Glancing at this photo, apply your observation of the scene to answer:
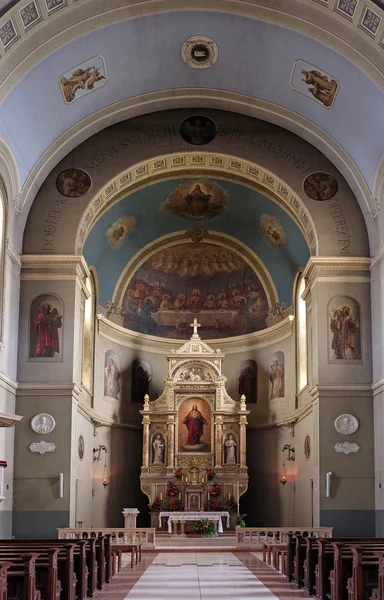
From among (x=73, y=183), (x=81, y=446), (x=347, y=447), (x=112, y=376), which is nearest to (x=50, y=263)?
(x=73, y=183)

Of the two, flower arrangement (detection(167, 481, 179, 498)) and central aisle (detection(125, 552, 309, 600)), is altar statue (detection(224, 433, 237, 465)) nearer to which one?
flower arrangement (detection(167, 481, 179, 498))

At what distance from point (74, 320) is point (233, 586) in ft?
39.9

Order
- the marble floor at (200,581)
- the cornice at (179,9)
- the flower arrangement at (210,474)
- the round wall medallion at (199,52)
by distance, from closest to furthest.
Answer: the marble floor at (200,581), the cornice at (179,9), the round wall medallion at (199,52), the flower arrangement at (210,474)

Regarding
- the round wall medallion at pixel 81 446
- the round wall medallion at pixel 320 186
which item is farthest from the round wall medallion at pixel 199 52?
the round wall medallion at pixel 81 446

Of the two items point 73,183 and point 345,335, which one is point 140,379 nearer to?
point 73,183

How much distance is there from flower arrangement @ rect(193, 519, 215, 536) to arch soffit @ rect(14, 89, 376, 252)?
987 centimetres

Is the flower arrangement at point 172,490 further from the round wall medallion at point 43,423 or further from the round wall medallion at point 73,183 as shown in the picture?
the round wall medallion at point 73,183

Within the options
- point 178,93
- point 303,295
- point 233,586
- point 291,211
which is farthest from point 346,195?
point 233,586

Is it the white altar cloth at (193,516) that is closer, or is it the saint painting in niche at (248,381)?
the white altar cloth at (193,516)

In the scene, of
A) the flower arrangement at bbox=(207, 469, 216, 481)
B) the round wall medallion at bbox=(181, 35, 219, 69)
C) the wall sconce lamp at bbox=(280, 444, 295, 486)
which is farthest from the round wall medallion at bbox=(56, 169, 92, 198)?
the wall sconce lamp at bbox=(280, 444, 295, 486)

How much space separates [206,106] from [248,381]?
37.5 feet

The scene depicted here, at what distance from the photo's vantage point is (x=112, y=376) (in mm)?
31406

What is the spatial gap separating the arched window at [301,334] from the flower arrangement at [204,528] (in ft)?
18.0

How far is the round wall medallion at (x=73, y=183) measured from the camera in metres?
26.1
